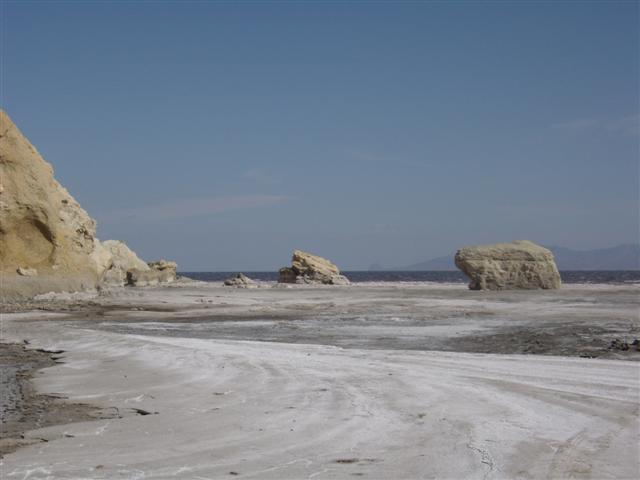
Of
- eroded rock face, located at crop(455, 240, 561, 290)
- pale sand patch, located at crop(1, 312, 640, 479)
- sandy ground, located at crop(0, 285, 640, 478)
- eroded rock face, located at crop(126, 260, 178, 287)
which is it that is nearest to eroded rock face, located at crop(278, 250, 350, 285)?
eroded rock face, located at crop(126, 260, 178, 287)

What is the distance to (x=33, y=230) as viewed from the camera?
924 inches

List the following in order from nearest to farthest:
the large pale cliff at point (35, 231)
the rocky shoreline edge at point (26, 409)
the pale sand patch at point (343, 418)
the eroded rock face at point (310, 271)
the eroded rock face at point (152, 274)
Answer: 1. the pale sand patch at point (343, 418)
2. the rocky shoreline edge at point (26, 409)
3. the large pale cliff at point (35, 231)
4. the eroded rock face at point (152, 274)
5. the eroded rock face at point (310, 271)

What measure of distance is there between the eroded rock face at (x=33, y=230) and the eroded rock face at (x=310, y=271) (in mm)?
21029

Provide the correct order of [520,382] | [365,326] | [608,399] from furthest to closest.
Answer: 1. [365,326]
2. [520,382]
3. [608,399]

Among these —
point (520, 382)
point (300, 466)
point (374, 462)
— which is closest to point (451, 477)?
point (374, 462)

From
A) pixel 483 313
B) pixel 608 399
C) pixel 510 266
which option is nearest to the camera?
pixel 608 399

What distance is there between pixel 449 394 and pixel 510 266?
88.1ft

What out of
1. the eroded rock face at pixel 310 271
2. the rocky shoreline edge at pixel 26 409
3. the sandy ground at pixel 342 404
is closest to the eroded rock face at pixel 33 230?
the sandy ground at pixel 342 404

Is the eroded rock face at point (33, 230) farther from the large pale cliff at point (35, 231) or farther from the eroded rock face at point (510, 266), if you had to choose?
the eroded rock face at point (510, 266)

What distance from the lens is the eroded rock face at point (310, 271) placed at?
44.8 metres

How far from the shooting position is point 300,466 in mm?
4531

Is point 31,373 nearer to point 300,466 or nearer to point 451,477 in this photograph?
point 300,466

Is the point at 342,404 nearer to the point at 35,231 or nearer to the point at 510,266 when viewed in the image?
the point at 35,231

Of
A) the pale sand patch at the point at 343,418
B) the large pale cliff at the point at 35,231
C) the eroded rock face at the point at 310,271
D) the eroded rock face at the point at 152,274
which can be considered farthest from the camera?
the eroded rock face at the point at 310,271
